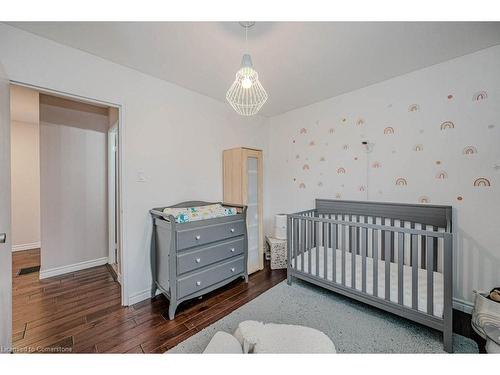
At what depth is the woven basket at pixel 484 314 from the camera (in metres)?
1.38

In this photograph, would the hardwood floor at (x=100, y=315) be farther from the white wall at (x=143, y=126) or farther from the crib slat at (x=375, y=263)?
the crib slat at (x=375, y=263)

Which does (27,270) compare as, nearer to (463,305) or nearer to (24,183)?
(24,183)

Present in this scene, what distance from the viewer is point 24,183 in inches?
143

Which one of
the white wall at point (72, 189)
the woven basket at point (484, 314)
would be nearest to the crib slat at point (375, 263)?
the woven basket at point (484, 314)

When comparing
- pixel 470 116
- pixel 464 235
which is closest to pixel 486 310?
pixel 464 235

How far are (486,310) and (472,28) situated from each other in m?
2.05

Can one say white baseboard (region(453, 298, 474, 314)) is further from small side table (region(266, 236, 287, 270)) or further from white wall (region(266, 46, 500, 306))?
small side table (region(266, 236, 287, 270))

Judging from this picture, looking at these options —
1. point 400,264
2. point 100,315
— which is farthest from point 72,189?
point 400,264

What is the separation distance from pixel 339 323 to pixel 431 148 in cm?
190

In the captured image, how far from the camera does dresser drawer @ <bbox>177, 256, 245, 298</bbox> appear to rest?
186cm

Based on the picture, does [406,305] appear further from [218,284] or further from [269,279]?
[218,284]

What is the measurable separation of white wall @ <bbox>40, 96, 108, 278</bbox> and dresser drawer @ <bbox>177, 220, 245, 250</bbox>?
6.04 ft

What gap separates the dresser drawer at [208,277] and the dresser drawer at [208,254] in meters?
0.07

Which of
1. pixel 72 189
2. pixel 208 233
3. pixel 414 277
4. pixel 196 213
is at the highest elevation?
pixel 72 189
